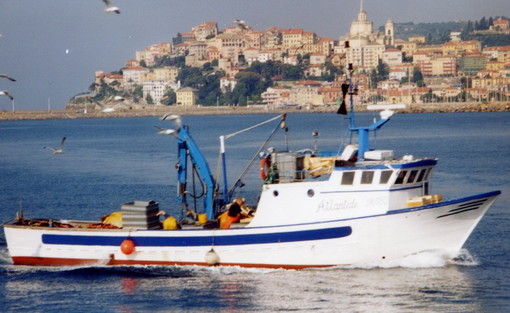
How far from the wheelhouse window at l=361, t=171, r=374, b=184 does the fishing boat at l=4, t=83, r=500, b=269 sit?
0.08 ft

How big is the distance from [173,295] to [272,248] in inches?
104

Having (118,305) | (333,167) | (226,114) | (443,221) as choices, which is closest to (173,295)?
(118,305)

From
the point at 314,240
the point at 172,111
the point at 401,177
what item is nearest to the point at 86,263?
the point at 314,240

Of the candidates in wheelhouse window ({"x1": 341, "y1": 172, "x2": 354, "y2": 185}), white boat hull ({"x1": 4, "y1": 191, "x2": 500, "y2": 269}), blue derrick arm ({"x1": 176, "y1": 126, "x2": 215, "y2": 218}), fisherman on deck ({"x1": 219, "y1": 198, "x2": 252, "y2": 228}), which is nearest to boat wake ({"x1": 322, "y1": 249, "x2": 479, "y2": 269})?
white boat hull ({"x1": 4, "y1": 191, "x2": 500, "y2": 269})

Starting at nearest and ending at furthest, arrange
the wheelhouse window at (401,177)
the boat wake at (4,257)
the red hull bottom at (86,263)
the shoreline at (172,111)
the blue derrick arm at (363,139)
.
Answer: the wheelhouse window at (401,177) → the red hull bottom at (86,263) → the blue derrick arm at (363,139) → the boat wake at (4,257) → the shoreline at (172,111)

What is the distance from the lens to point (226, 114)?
18825 cm

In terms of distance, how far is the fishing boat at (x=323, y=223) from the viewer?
20.1 m

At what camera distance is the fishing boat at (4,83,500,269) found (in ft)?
65.9

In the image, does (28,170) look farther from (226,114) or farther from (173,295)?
(226,114)

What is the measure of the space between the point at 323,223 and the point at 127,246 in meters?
4.94

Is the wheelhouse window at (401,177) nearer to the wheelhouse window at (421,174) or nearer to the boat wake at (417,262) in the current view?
the wheelhouse window at (421,174)

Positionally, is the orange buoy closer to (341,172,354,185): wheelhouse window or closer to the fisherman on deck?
the fisherman on deck

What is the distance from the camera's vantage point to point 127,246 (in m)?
21.5

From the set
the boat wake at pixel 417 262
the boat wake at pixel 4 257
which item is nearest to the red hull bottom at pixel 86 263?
the boat wake at pixel 4 257
